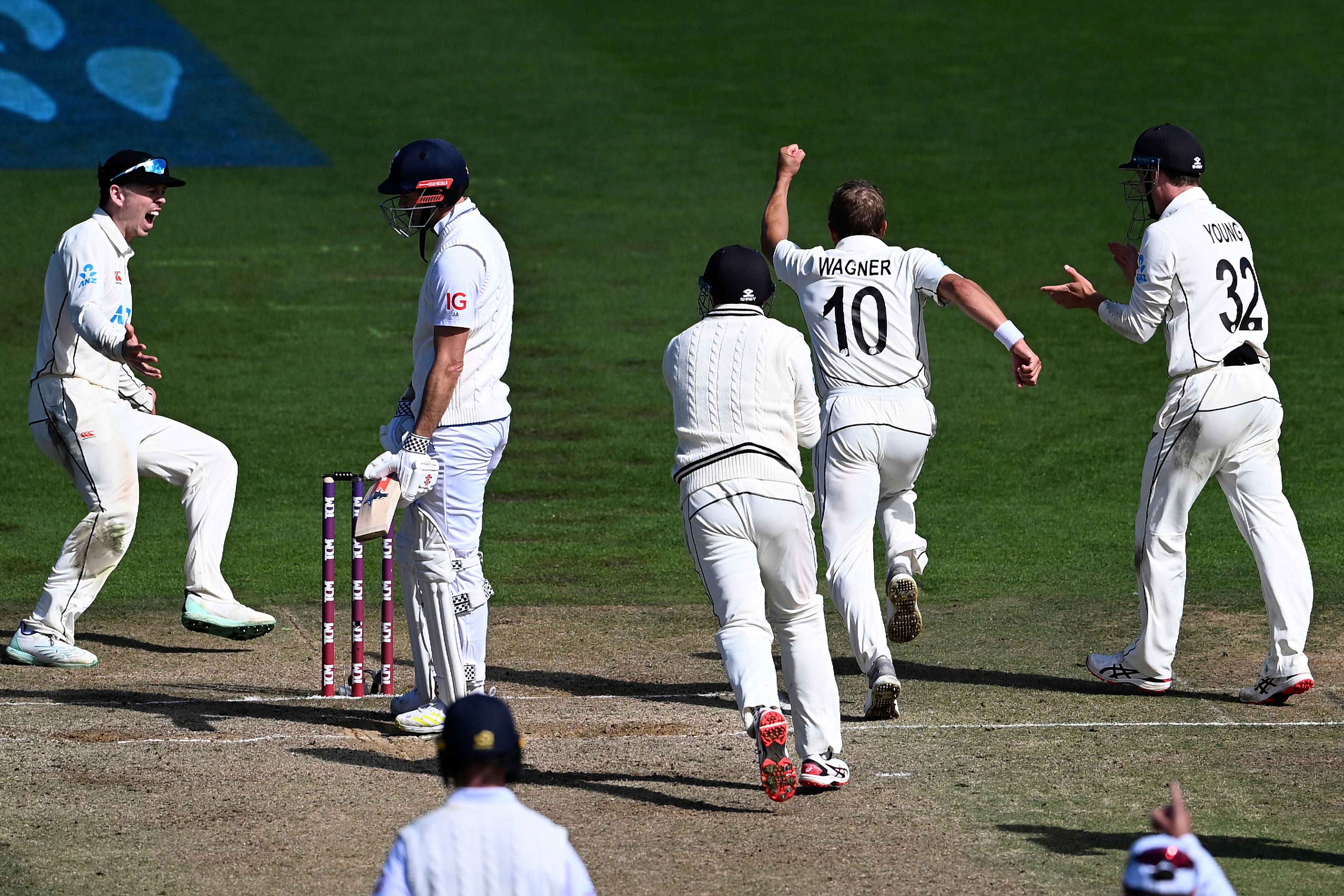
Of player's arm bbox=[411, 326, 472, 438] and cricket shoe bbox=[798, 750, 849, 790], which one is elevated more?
player's arm bbox=[411, 326, 472, 438]

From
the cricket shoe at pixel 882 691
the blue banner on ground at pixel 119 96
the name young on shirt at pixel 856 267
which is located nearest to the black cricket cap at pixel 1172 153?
the name young on shirt at pixel 856 267

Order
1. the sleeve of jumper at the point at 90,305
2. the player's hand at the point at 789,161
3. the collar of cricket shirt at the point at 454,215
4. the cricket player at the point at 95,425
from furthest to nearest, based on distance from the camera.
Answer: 1. the cricket player at the point at 95,425
2. the player's hand at the point at 789,161
3. the sleeve of jumper at the point at 90,305
4. the collar of cricket shirt at the point at 454,215

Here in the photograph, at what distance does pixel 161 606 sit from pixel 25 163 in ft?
48.6

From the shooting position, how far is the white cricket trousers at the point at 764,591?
6516 millimetres

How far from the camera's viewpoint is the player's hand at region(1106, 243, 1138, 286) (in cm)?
839

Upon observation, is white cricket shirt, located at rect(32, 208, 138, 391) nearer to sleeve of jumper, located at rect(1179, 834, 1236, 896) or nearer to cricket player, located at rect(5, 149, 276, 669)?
cricket player, located at rect(5, 149, 276, 669)

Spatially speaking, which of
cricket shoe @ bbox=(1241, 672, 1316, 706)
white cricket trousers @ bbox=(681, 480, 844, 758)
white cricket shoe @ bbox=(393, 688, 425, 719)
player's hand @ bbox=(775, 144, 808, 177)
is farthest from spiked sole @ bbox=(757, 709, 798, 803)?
player's hand @ bbox=(775, 144, 808, 177)

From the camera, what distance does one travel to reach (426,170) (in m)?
7.38

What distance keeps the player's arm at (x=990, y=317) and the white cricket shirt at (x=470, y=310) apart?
6.36ft

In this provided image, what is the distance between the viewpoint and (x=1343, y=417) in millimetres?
14648

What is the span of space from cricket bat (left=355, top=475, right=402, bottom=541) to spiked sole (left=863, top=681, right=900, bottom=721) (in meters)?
2.23

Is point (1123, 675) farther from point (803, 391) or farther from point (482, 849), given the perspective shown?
point (482, 849)

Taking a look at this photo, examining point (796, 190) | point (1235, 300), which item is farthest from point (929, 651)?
point (796, 190)

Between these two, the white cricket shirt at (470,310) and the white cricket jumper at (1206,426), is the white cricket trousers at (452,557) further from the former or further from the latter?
the white cricket jumper at (1206,426)
